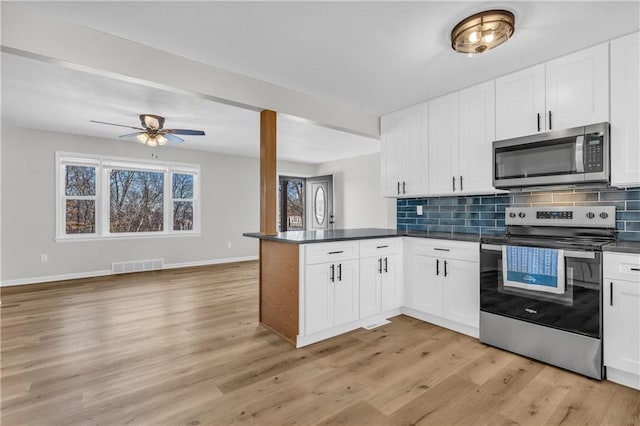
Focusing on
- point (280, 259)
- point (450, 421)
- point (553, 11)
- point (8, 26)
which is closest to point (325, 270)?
point (280, 259)

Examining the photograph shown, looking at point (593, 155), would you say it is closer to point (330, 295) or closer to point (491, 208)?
point (491, 208)

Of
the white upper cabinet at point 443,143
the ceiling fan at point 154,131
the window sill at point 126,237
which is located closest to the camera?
the white upper cabinet at point 443,143

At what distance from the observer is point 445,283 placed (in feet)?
9.96

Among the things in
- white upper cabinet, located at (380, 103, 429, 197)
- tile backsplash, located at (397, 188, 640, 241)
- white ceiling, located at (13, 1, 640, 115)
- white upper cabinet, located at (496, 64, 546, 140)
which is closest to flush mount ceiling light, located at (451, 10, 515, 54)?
white ceiling, located at (13, 1, 640, 115)

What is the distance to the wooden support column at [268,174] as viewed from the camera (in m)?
3.16

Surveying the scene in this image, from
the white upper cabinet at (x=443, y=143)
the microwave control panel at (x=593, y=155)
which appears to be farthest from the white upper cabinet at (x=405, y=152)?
the microwave control panel at (x=593, y=155)

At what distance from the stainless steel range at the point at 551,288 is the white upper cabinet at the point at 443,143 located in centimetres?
83

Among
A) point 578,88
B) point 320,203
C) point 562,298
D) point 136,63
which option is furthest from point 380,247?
point 320,203

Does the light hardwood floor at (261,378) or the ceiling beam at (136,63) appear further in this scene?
the ceiling beam at (136,63)

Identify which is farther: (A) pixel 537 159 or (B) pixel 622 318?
(A) pixel 537 159

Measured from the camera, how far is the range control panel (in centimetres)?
247

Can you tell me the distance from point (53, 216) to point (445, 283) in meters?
6.04

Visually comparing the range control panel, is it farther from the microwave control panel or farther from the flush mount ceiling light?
the flush mount ceiling light

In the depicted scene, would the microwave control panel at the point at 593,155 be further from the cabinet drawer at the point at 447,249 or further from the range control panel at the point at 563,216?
the cabinet drawer at the point at 447,249
